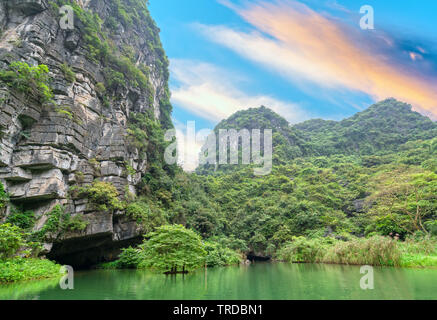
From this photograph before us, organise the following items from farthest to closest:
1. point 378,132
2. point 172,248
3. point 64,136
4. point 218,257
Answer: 1. point 378,132
2. point 218,257
3. point 64,136
4. point 172,248

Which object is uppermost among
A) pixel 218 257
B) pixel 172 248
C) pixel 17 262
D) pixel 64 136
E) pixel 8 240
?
pixel 64 136

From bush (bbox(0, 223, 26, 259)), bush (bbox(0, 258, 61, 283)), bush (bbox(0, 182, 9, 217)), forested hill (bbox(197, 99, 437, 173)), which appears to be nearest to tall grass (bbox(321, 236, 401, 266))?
bush (bbox(0, 258, 61, 283))

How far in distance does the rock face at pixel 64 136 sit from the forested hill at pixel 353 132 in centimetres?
3807

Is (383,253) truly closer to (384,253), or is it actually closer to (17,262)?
(384,253)

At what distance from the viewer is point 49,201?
506 inches

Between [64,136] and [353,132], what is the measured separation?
2520 inches

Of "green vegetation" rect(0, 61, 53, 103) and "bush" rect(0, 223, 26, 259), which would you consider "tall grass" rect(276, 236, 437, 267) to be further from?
"green vegetation" rect(0, 61, 53, 103)

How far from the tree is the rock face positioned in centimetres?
366

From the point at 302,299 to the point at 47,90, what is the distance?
14.6 metres

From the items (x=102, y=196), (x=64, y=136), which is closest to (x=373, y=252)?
(x=102, y=196)

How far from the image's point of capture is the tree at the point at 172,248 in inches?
458

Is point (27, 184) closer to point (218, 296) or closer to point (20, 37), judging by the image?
point (20, 37)

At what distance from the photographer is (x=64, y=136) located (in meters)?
13.7
